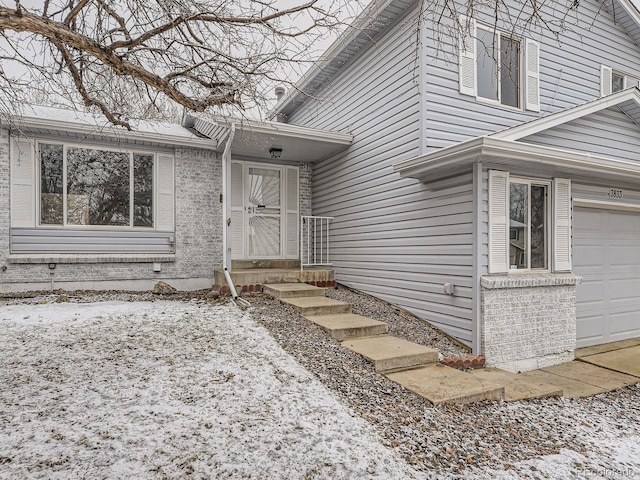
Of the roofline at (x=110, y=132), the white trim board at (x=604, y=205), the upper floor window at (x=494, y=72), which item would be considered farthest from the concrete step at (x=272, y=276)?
the white trim board at (x=604, y=205)

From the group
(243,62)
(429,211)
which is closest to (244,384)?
(243,62)

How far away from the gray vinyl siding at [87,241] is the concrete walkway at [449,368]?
8.72 ft

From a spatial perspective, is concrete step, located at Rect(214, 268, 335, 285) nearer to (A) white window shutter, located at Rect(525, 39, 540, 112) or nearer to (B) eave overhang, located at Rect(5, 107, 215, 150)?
(B) eave overhang, located at Rect(5, 107, 215, 150)

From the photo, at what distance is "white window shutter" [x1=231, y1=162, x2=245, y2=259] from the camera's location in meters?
7.54

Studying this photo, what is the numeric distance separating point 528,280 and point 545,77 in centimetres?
430

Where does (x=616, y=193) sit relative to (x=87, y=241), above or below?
above

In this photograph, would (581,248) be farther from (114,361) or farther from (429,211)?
(114,361)

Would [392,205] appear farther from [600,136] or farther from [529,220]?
[600,136]

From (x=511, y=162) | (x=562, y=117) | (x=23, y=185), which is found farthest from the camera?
(x=23, y=185)

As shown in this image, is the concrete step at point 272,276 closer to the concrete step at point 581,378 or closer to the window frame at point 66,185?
the window frame at point 66,185

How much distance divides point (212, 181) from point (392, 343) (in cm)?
493

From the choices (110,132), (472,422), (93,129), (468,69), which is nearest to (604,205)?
(468,69)

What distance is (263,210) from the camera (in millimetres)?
7820

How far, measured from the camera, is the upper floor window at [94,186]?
645cm
